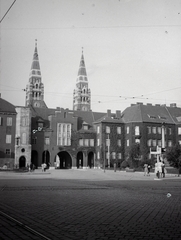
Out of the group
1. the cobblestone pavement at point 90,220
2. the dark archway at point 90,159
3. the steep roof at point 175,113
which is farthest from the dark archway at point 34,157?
the cobblestone pavement at point 90,220

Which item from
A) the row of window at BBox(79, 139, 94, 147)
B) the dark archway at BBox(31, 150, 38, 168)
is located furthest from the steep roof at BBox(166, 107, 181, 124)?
the dark archway at BBox(31, 150, 38, 168)

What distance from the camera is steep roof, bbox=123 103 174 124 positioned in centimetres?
7834

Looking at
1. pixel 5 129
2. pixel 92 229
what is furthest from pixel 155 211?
pixel 5 129

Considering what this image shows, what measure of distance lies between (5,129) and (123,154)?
28131mm

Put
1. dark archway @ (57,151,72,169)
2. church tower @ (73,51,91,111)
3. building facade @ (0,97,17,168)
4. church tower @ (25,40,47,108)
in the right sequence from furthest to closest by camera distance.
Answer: church tower @ (73,51,91,111) → church tower @ (25,40,47,108) → dark archway @ (57,151,72,169) → building facade @ (0,97,17,168)

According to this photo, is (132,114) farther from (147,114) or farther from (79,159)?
(79,159)

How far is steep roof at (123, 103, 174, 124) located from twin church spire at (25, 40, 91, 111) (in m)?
50.6

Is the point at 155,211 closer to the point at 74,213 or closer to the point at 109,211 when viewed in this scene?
the point at 109,211

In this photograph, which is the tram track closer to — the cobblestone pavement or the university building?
the cobblestone pavement

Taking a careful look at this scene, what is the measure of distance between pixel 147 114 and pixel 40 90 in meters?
61.6

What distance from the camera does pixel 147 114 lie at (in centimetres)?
7919

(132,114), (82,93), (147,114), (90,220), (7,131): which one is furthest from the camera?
(82,93)

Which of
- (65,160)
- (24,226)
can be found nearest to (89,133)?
(65,160)

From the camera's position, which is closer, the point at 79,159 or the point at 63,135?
the point at 63,135
